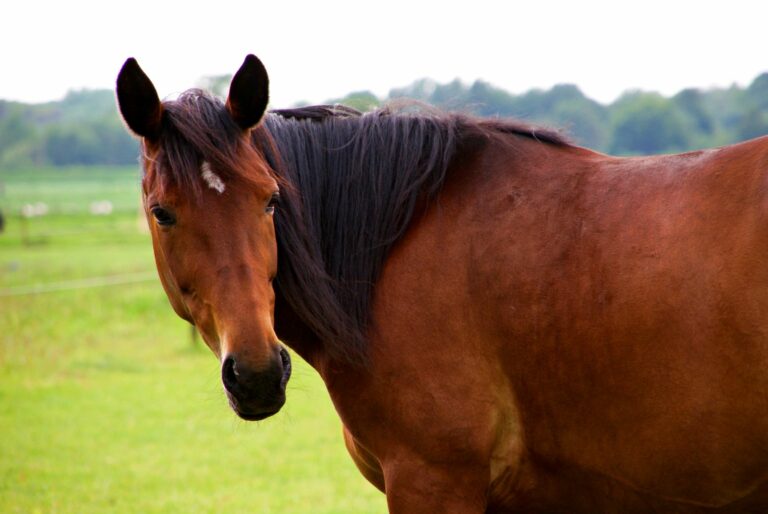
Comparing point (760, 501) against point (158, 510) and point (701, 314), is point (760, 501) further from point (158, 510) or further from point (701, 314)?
point (158, 510)

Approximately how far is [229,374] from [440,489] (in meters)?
0.86

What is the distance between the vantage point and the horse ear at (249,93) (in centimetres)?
285

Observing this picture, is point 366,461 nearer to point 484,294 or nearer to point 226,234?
point 484,294

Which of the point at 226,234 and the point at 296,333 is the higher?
the point at 226,234

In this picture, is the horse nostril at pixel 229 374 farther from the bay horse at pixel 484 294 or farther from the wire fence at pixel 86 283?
the wire fence at pixel 86 283

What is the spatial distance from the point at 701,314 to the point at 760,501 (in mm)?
638

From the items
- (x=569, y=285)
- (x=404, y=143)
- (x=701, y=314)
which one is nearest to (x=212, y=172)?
(x=404, y=143)

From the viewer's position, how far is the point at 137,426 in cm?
925

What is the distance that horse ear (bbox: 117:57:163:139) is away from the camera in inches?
108

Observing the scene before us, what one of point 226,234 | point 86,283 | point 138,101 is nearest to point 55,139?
point 86,283

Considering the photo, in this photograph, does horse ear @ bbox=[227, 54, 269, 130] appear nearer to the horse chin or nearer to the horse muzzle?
the horse muzzle

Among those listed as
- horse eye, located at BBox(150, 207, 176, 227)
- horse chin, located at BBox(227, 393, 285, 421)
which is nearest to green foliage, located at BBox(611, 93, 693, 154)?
horse eye, located at BBox(150, 207, 176, 227)

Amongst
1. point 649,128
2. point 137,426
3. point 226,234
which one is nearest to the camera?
point 226,234

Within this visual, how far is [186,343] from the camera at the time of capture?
13.8 m
